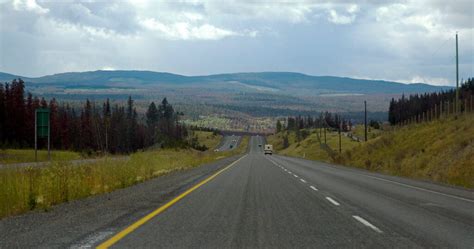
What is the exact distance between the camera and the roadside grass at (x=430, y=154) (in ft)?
98.8

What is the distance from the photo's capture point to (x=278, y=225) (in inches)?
428

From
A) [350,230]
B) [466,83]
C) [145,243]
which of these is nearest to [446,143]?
[350,230]

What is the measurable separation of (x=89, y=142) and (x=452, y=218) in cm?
11789

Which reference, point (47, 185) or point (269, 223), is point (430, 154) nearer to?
point (47, 185)

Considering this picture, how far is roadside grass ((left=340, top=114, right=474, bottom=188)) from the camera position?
3011cm

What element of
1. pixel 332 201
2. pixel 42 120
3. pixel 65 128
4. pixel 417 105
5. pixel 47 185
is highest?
pixel 417 105

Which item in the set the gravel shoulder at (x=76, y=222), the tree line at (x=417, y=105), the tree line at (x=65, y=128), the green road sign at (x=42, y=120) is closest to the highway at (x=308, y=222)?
the gravel shoulder at (x=76, y=222)

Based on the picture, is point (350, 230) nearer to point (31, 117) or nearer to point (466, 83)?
point (31, 117)

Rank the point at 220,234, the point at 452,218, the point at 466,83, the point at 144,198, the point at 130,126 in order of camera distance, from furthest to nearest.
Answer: the point at 466,83, the point at 130,126, the point at 144,198, the point at 452,218, the point at 220,234

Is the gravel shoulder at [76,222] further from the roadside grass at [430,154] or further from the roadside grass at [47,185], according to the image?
the roadside grass at [430,154]

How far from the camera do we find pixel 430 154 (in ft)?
125

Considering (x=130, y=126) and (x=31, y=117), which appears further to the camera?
(x=130, y=126)

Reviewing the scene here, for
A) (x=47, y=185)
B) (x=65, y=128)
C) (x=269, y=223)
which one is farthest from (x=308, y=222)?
(x=65, y=128)

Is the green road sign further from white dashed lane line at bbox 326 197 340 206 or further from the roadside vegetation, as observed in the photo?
the roadside vegetation
